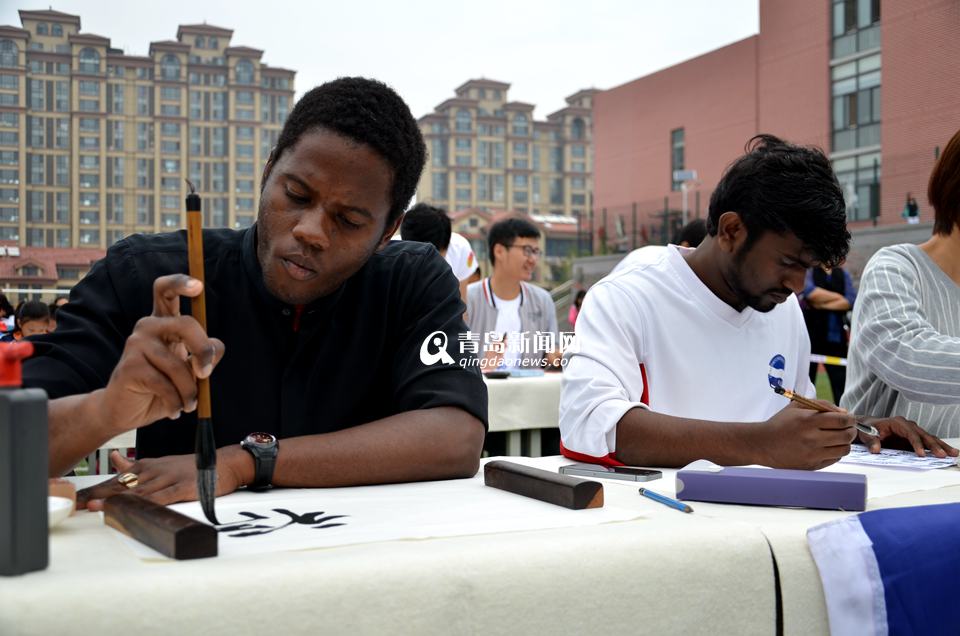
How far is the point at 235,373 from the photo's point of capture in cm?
161

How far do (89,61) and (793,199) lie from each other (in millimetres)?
26445

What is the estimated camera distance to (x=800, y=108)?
2330 centimetres

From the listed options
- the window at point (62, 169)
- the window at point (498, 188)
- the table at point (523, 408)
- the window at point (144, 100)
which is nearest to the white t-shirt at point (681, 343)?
the table at point (523, 408)

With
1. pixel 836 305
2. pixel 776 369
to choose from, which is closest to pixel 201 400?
pixel 776 369

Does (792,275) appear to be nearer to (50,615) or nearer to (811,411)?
(811,411)

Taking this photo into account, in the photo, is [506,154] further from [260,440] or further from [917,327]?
[260,440]

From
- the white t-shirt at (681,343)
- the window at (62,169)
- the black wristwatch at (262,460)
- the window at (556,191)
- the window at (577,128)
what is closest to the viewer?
the black wristwatch at (262,460)

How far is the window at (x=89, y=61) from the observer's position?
78.4 feet

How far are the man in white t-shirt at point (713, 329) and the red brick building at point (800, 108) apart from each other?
1218 cm

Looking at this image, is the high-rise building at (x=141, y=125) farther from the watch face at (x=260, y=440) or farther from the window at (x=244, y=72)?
the watch face at (x=260, y=440)

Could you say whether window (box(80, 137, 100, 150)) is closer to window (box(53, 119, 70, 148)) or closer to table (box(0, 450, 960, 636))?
window (box(53, 119, 70, 148))

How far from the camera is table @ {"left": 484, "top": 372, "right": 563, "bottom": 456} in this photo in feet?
12.3

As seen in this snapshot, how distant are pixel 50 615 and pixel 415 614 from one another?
12.5 inches

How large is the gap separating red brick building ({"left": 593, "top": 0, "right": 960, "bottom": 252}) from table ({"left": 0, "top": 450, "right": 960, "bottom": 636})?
43.5 ft
